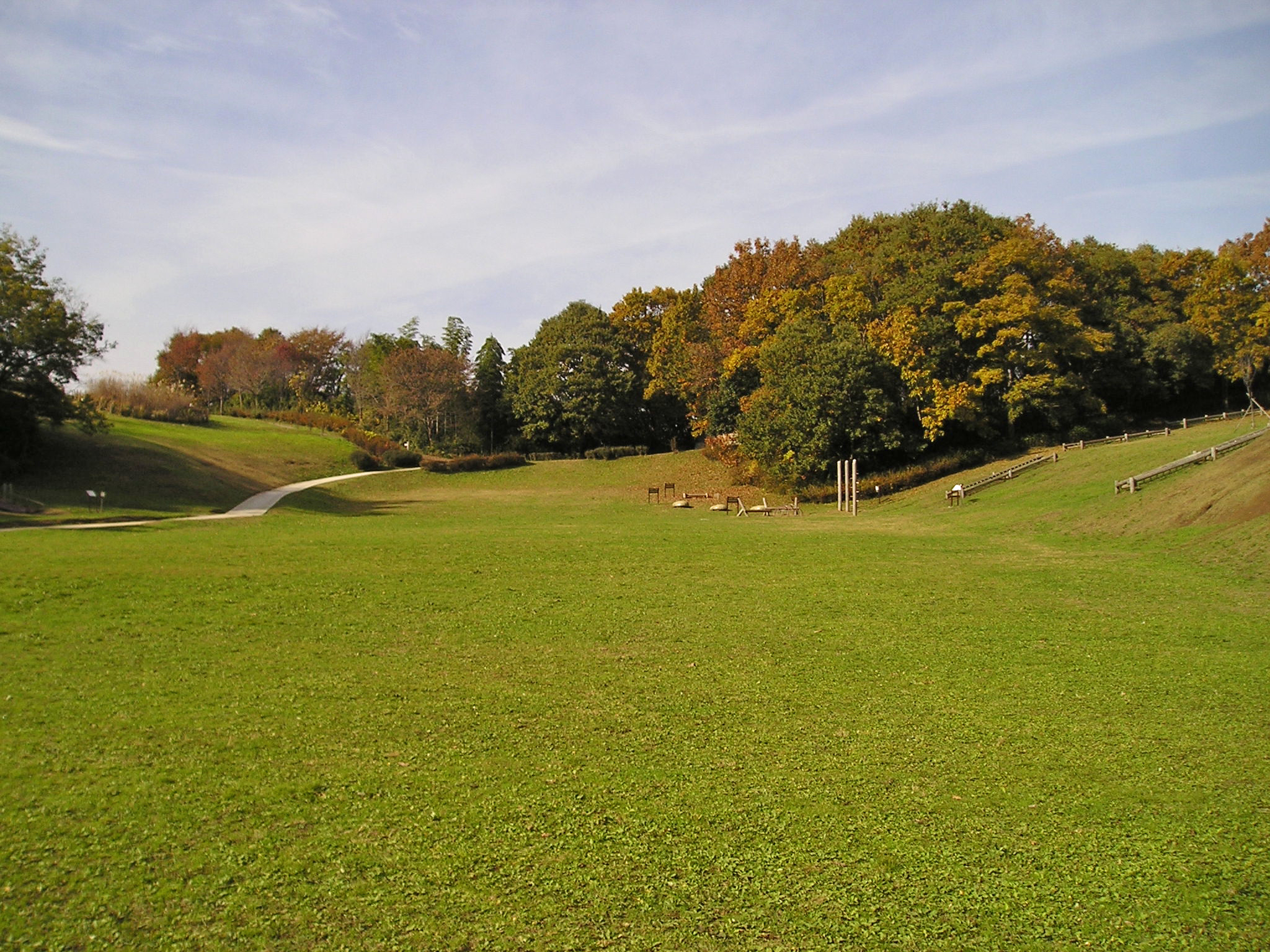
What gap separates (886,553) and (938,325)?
2960 centimetres

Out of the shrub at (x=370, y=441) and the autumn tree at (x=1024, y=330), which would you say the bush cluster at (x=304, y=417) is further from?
the autumn tree at (x=1024, y=330)

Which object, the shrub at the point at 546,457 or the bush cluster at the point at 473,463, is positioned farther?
the shrub at the point at 546,457

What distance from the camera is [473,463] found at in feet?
198

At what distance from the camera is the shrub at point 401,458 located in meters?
59.4

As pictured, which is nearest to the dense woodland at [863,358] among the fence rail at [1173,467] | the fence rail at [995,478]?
the fence rail at [995,478]

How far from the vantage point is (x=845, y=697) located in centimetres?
1032

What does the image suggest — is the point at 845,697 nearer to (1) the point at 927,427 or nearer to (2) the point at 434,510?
(2) the point at 434,510

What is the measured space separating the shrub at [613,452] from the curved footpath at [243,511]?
18.1 m

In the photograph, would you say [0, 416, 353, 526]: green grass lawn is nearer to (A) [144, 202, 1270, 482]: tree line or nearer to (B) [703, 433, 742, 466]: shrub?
(A) [144, 202, 1270, 482]: tree line

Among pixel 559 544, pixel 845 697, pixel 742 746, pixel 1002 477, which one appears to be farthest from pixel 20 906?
pixel 1002 477

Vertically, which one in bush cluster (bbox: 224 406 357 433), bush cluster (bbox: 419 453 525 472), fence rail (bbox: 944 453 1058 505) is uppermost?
bush cluster (bbox: 224 406 357 433)

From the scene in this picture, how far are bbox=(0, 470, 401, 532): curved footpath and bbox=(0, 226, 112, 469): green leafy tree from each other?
8381 millimetres

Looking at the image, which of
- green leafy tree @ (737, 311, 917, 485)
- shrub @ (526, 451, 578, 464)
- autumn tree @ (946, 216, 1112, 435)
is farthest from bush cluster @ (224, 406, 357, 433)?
autumn tree @ (946, 216, 1112, 435)

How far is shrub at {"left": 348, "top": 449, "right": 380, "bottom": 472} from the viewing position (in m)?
57.3
